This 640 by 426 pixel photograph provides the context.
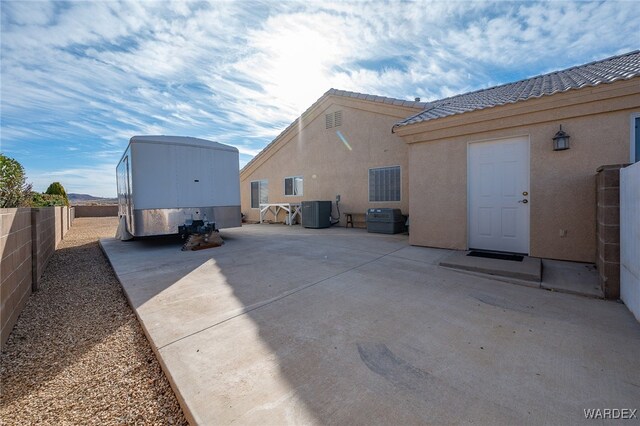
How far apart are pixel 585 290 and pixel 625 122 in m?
2.95

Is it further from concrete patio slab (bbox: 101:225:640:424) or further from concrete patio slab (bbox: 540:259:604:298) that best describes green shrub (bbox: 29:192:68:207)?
concrete patio slab (bbox: 540:259:604:298)

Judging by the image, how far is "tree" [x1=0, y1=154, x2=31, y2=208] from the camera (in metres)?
4.79

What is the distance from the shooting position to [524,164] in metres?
5.09

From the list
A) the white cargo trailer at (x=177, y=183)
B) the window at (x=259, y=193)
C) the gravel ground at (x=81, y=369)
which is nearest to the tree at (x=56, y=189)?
the window at (x=259, y=193)

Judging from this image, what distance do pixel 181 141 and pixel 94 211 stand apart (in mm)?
22661

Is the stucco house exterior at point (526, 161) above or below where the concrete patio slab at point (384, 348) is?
above

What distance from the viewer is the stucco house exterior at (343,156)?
974 centimetres

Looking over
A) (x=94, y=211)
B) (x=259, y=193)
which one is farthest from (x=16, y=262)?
(x=94, y=211)

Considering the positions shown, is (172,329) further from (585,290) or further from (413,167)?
(413,167)

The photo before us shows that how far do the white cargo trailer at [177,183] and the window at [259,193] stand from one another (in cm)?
661

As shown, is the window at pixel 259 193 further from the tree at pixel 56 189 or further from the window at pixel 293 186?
the tree at pixel 56 189

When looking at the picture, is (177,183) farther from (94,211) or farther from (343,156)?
(94,211)

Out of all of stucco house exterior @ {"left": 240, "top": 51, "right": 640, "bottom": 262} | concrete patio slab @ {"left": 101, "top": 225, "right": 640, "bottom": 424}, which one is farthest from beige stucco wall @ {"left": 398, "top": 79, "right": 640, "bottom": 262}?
concrete patio slab @ {"left": 101, "top": 225, "right": 640, "bottom": 424}

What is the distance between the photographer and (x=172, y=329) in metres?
2.66
